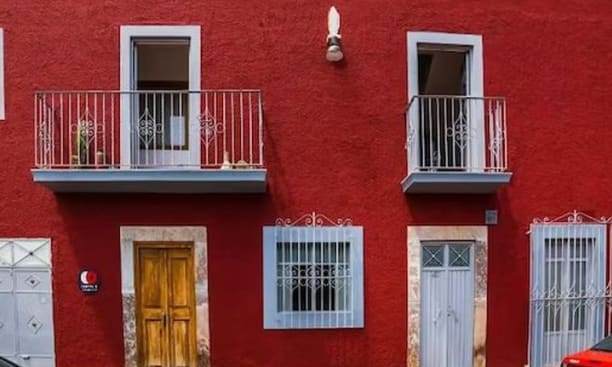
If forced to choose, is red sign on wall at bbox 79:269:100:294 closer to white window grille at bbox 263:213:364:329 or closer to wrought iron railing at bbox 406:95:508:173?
white window grille at bbox 263:213:364:329

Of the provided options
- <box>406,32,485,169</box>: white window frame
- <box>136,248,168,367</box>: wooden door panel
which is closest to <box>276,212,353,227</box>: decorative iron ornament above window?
<box>406,32,485,169</box>: white window frame

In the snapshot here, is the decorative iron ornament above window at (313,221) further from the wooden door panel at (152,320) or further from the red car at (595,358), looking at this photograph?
the red car at (595,358)

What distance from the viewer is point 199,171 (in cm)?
752

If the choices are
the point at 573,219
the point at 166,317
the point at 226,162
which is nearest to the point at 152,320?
the point at 166,317

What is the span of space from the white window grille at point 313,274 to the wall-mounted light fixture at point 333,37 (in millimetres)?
2128

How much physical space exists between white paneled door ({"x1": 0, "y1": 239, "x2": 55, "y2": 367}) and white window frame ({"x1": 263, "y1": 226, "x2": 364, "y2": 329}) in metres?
2.84

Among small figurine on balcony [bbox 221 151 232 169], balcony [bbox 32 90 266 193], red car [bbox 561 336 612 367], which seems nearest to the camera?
red car [bbox 561 336 612 367]

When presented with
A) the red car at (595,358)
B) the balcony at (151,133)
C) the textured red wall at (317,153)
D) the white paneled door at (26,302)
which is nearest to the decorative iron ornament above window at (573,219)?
the textured red wall at (317,153)

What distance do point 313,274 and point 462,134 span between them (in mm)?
2791

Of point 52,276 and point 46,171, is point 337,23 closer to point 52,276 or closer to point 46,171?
point 46,171

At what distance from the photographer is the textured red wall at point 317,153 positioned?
809 cm

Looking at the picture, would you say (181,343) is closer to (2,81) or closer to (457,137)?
(2,81)

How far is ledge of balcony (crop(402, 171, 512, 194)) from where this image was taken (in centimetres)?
785

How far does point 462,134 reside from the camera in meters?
8.46
